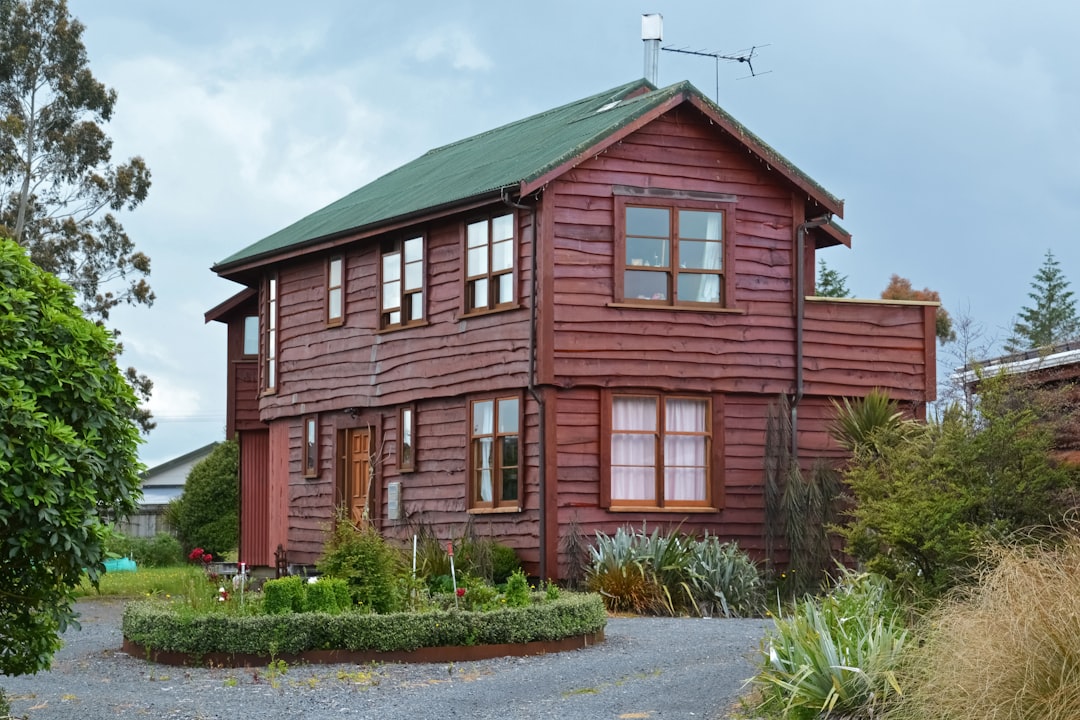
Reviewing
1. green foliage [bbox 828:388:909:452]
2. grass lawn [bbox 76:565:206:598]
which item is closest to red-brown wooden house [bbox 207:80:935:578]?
green foliage [bbox 828:388:909:452]

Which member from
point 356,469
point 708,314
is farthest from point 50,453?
point 356,469

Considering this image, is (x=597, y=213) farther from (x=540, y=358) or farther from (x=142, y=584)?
(x=142, y=584)

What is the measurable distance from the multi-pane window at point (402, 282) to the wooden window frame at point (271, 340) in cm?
380

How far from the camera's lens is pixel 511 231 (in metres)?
21.0

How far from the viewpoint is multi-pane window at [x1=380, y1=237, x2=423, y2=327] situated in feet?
75.8

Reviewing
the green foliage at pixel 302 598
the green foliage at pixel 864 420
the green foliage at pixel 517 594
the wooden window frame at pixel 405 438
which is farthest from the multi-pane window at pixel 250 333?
the green foliage at pixel 302 598

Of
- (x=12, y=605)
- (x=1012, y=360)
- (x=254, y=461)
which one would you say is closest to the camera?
(x=12, y=605)

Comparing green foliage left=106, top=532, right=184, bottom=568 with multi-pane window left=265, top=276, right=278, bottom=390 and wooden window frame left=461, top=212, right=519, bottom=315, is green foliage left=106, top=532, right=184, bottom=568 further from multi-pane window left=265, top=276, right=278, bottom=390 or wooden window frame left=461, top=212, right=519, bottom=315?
wooden window frame left=461, top=212, right=519, bottom=315

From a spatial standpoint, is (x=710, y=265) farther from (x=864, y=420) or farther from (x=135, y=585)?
(x=135, y=585)

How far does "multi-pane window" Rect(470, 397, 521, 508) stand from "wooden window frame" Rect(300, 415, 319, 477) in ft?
16.5

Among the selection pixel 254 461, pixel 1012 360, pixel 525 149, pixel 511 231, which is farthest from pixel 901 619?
pixel 254 461

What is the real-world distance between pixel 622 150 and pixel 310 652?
9.85 metres

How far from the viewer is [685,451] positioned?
2100 centimetres

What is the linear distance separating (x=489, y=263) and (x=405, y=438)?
11.9ft
